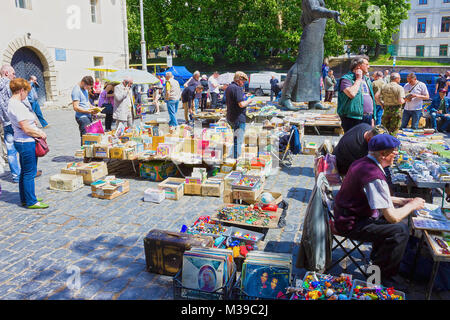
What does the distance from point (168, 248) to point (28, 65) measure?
1831 cm

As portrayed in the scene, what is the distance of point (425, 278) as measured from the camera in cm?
398

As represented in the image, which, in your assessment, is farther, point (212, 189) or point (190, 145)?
point (190, 145)

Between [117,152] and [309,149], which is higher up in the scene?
[117,152]

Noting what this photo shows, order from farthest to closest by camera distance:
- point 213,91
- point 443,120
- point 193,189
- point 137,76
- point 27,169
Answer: point 213,91 < point 137,76 < point 443,120 < point 193,189 < point 27,169

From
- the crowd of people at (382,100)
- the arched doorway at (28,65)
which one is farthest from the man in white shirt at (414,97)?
the arched doorway at (28,65)

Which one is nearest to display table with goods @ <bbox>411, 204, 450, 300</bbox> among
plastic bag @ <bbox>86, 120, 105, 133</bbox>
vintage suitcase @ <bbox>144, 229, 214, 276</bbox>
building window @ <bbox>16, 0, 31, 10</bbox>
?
vintage suitcase @ <bbox>144, 229, 214, 276</bbox>

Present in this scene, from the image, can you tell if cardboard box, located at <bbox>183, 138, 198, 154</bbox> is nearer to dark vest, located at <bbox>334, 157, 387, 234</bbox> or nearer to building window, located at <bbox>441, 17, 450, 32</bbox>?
dark vest, located at <bbox>334, 157, 387, 234</bbox>

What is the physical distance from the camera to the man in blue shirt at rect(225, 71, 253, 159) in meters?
7.55

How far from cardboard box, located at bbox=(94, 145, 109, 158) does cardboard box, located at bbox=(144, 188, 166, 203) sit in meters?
1.88

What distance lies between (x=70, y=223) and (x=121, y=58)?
71.0 ft

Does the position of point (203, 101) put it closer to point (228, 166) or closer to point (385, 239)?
point (228, 166)

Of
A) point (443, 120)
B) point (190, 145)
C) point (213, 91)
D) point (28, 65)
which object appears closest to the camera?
point (190, 145)

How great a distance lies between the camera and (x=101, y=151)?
788 centimetres

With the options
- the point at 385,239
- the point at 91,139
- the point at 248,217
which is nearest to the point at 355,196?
the point at 385,239
